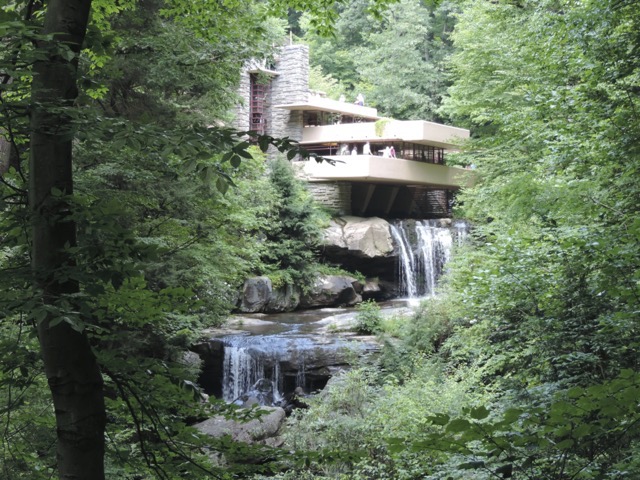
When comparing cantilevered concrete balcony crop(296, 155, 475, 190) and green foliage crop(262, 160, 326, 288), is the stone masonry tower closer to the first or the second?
cantilevered concrete balcony crop(296, 155, 475, 190)

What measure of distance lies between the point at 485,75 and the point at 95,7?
44.5ft

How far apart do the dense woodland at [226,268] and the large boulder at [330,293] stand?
401 centimetres

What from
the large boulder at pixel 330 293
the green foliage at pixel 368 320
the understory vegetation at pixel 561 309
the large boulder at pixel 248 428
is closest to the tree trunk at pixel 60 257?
the understory vegetation at pixel 561 309

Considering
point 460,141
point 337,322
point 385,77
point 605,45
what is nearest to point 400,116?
point 385,77

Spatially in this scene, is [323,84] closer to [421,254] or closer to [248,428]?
[421,254]

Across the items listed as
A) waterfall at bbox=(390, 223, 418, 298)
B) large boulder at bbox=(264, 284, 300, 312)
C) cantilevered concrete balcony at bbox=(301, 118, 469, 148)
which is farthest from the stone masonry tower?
large boulder at bbox=(264, 284, 300, 312)

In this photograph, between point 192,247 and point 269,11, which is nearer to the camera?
point 269,11

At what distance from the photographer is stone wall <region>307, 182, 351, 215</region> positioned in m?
22.4

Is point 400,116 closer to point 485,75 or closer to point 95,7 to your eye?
point 485,75

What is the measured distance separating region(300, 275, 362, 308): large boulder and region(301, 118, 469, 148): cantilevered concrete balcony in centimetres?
543

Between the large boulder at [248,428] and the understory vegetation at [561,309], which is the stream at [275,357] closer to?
the large boulder at [248,428]

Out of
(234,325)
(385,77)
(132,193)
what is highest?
(385,77)

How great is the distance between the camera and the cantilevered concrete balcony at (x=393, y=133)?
2184 centimetres

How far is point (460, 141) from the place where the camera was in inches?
773
